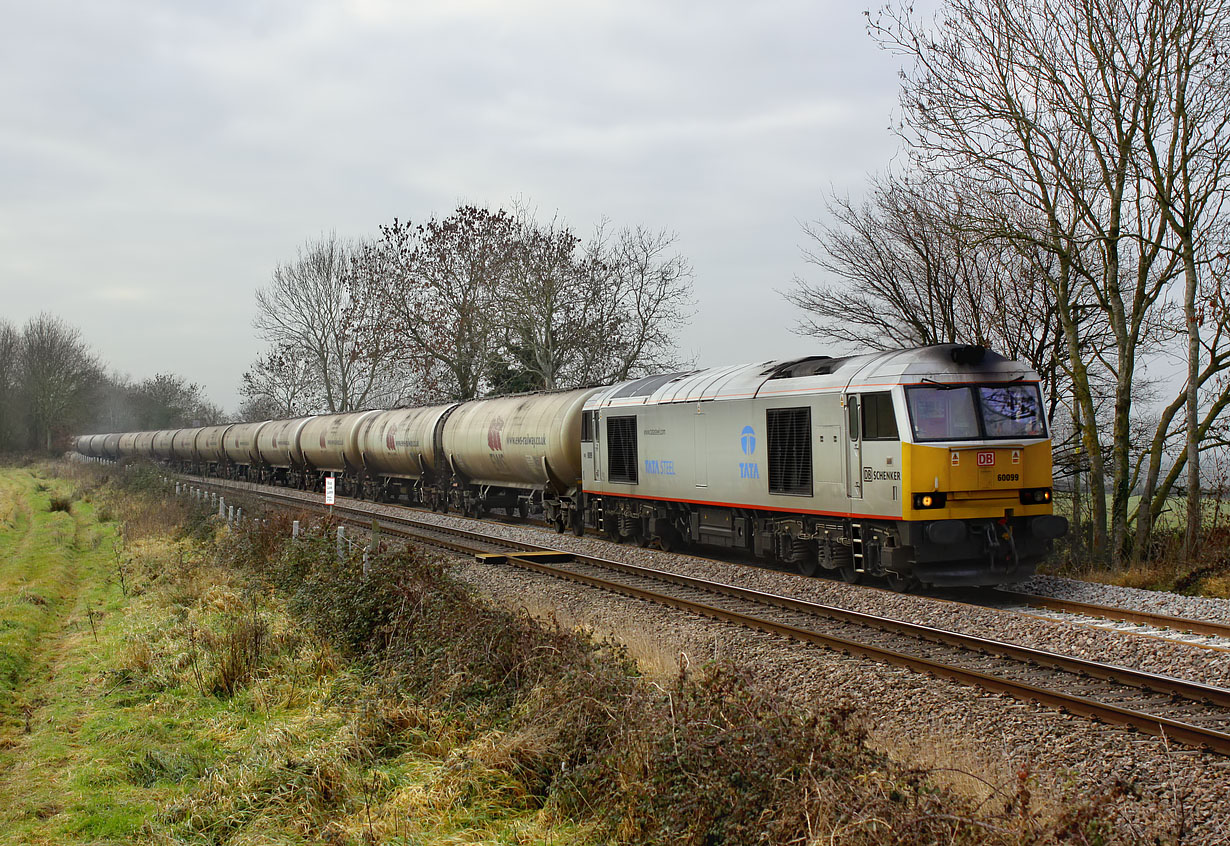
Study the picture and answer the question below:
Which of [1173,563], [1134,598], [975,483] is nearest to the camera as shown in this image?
[1134,598]

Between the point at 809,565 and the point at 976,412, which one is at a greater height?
the point at 976,412

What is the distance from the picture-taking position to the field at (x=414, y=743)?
4.59m

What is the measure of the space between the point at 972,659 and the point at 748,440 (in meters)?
6.19

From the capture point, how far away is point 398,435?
94.9 ft

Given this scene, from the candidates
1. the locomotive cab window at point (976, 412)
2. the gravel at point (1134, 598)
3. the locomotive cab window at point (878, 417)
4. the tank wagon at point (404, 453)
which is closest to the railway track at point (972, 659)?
the locomotive cab window at point (878, 417)

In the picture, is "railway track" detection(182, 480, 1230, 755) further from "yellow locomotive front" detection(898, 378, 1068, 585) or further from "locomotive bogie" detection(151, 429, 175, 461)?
"locomotive bogie" detection(151, 429, 175, 461)

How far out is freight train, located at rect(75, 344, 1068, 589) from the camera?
11.4 meters

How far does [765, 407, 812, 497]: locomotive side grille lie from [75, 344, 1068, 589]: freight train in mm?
24

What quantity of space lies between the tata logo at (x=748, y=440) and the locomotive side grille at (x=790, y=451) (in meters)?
0.43

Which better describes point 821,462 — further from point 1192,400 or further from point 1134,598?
point 1192,400

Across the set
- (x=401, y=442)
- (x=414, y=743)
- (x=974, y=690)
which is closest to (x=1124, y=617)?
(x=974, y=690)

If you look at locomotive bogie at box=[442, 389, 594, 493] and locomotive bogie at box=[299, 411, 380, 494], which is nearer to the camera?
locomotive bogie at box=[442, 389, 594, 493]

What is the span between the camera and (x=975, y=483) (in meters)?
11.4

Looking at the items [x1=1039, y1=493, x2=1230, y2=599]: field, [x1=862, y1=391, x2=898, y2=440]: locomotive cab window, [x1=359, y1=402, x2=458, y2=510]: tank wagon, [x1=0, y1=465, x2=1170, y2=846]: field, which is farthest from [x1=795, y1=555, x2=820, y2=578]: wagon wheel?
[x1=359, y1=402, x2=458, y2=510]: tank wagon
